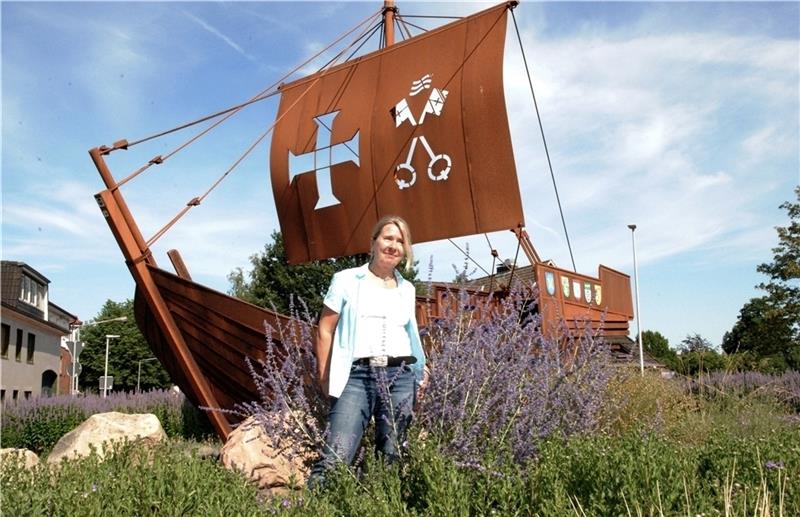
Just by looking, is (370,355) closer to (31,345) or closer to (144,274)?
(144,274)

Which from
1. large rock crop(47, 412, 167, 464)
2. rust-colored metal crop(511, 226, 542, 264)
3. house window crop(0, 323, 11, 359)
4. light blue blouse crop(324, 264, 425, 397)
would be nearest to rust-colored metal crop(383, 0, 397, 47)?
rust-colored metal crop(511, 226, 542, 264)

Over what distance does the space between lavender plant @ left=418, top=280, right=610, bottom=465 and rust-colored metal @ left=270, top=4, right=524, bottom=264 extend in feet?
20.8

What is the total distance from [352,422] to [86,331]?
5507cm

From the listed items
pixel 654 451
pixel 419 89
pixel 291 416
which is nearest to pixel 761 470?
pixel 654 451

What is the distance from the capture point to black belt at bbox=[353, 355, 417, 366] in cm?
354

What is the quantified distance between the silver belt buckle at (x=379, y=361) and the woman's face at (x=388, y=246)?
1.57 ft

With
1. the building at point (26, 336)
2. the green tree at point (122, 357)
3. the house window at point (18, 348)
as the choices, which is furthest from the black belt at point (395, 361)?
the green tree at point (122, 357)

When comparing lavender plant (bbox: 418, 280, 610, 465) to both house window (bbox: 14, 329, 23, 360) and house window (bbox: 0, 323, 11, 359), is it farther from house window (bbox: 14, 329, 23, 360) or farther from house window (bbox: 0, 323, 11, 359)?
house window (bbox: 14, 329, 23, 360)

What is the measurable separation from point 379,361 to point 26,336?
92.1ft

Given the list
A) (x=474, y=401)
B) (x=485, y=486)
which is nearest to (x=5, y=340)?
(x=474, y=401)

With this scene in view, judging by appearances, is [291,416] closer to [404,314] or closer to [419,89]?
[404,314]

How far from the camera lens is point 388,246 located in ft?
11.9

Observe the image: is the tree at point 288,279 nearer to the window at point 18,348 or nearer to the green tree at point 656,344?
the window at point 18,348

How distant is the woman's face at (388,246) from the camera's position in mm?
3621
